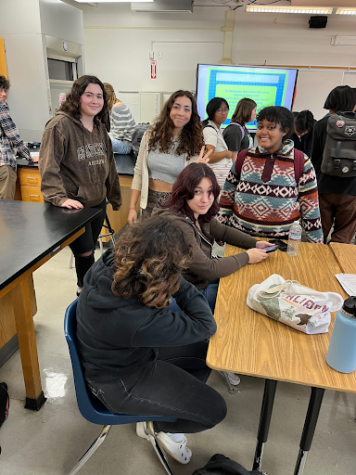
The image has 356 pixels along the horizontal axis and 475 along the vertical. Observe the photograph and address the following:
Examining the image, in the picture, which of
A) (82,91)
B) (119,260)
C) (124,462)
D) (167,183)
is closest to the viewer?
(119,260)

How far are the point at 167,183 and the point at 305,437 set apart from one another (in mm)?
1501

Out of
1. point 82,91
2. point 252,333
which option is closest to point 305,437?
point 252,333

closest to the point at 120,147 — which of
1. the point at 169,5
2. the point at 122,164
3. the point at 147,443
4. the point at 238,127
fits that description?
the point at 122,164

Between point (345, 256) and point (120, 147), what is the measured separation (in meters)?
2.49

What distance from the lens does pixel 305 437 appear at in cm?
114

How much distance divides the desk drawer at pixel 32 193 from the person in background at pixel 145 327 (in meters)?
2.45

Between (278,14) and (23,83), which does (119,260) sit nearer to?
(23,83)

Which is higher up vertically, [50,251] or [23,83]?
[23,83]

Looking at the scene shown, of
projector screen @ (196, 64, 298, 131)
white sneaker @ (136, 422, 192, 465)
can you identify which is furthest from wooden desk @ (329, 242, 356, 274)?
projector screen @ (196, 64, 298, 131)

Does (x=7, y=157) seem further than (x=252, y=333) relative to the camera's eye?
Yes

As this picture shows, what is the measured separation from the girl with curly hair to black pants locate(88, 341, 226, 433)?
107 cm

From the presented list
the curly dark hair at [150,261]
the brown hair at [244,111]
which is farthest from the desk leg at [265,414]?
the brown hair at [244,111]

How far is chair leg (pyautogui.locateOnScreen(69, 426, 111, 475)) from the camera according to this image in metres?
1.15

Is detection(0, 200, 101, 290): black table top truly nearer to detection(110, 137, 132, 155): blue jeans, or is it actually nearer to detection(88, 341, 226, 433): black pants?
detection(88, 341, 226, 433): black pants
